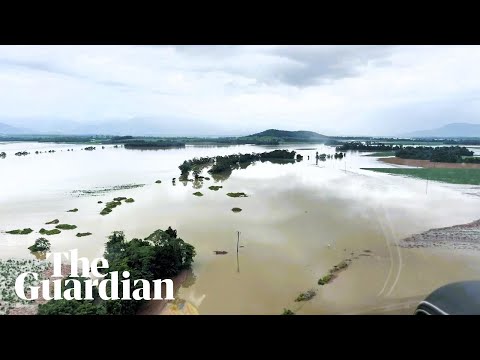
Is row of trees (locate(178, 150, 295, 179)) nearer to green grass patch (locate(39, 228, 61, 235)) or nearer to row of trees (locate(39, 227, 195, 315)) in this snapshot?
green grass patch (locate(39, 228, 61, 235))

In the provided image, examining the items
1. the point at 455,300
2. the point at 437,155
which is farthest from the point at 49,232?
the point at 437,155

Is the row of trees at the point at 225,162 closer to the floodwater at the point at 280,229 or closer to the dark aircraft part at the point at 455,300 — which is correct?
the floodwater at the point at 280,229

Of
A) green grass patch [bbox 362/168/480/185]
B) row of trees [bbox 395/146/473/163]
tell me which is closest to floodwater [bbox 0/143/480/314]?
green grass patch [bbox 362/168/480/185]

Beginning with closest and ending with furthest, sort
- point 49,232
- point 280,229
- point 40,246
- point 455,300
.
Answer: point 455,300 → point 40,246 → point 49,232 → point 280,229

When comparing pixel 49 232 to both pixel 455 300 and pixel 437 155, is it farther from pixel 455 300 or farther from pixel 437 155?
pixel 437 155
